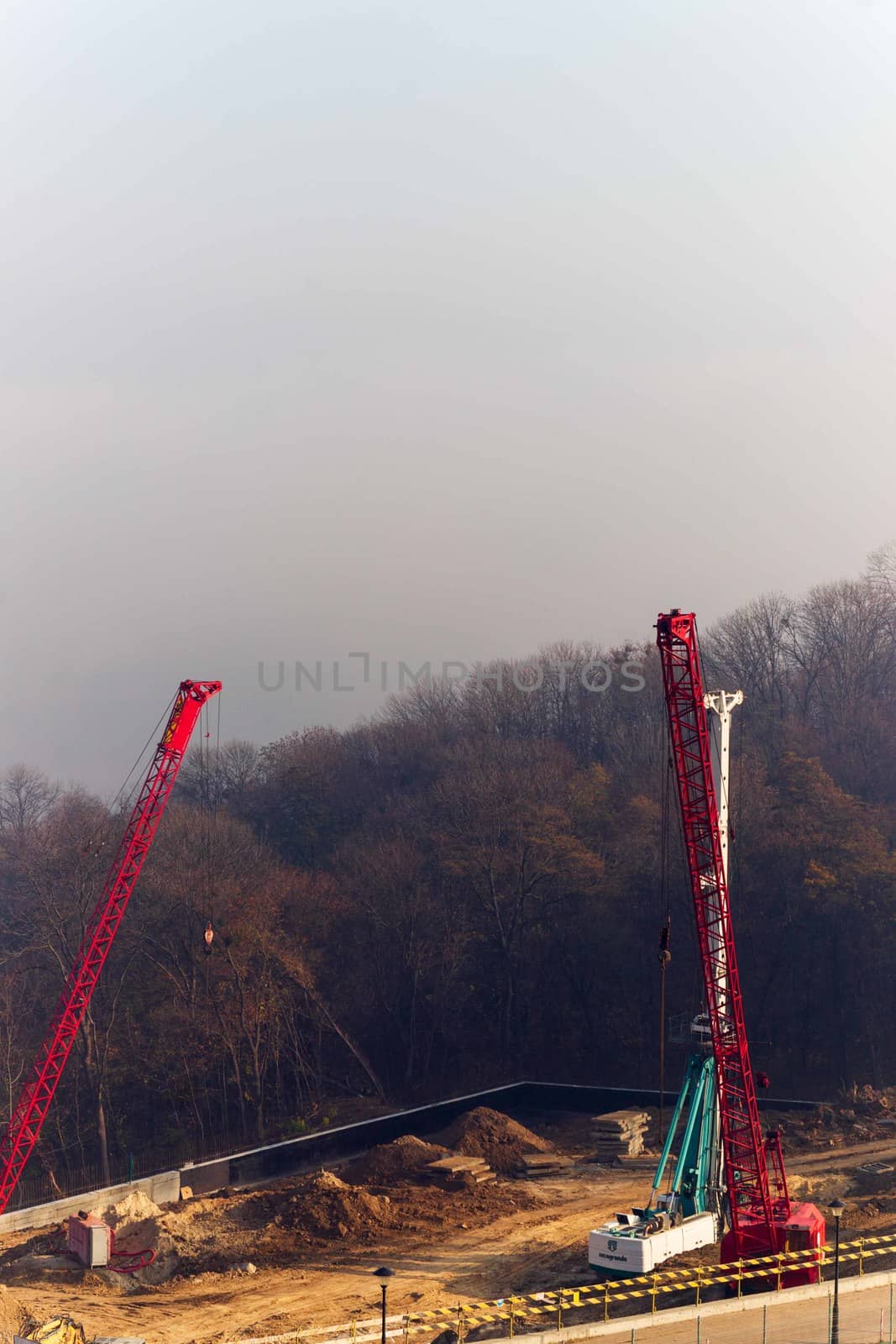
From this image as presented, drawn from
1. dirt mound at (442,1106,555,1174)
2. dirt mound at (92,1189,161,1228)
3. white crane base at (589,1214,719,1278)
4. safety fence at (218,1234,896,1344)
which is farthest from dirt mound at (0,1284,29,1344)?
dirt mound at (442,1106,555,1174)

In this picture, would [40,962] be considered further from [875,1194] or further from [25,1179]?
[875,1194]

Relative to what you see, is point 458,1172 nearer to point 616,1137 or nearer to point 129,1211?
point 616,1137

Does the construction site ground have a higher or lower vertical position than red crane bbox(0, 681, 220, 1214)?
lower

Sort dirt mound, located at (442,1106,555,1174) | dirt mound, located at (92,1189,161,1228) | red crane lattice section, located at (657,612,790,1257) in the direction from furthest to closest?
dirt mound, located at (442,1106,555,1174), dirt mound, located at (92,1189,161,1228), red crane lattice section, located at (657,612,790,1257)

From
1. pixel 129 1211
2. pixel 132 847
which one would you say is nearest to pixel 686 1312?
pixel 129 1211

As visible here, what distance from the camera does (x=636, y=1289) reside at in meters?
24.5

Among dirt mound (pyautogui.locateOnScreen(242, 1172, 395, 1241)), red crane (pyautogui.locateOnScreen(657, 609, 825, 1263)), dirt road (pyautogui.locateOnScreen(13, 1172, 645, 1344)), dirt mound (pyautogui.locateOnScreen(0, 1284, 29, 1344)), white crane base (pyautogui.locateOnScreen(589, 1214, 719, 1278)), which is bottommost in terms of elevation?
dirt road (pyautogui.locateOnScreen(13, 1172, 645, 1344))

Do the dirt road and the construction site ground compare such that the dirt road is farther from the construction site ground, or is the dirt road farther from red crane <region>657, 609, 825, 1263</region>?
red crane <region>657, 609, 825, 1263</region>

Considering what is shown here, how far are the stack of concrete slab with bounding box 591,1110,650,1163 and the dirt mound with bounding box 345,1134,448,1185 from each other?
4.56m

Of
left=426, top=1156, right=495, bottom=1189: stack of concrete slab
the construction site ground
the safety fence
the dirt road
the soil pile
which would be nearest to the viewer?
the safety fence

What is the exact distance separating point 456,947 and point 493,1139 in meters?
20.0

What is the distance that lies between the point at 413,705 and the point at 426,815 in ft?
90.6

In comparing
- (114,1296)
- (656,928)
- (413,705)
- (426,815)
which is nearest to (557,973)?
(656,928)

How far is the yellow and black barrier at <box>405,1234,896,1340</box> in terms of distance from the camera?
22188 mm
